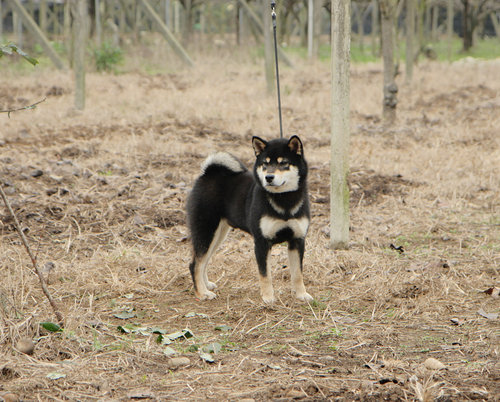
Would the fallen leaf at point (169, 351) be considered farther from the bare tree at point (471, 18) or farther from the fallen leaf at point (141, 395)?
the bare tree at point (471, 18)

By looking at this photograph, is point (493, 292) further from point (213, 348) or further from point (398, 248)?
point (213, 348)

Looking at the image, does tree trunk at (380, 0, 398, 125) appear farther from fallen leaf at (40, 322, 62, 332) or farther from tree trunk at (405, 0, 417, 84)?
fallen leaf at (40, 322, 62, 332)

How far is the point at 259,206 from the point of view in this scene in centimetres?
457

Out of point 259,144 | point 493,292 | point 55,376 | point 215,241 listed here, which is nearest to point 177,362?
point 55,376

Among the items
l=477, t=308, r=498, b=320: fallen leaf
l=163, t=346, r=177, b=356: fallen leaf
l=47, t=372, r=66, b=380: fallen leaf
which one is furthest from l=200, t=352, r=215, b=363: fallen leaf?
l=477, t=308, r=498, b=320: fallen leaf

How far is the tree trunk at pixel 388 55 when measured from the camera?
36.7 feet

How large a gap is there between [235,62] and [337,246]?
16.2 m

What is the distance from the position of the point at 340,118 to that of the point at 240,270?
153 centimetres

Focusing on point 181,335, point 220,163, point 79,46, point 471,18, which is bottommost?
point 181,335

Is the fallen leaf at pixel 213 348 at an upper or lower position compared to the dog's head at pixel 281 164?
lower

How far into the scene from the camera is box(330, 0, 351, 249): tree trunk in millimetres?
5492

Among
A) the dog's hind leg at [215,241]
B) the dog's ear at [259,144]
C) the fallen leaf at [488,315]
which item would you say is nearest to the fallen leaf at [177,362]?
the dog's hind leg at [215,241]

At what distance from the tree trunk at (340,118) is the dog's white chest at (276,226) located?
1212 millimetres

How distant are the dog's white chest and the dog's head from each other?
0.68ft
